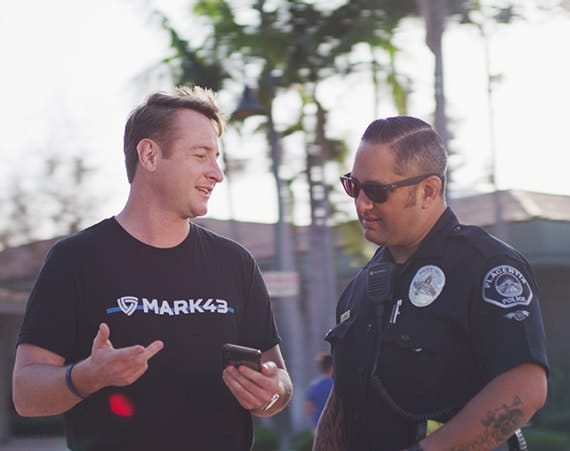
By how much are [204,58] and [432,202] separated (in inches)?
641

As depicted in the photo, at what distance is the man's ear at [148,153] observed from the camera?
12.5 ft

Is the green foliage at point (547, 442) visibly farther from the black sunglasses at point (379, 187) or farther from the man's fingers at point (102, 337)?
the man's fingers at point (102, 337)

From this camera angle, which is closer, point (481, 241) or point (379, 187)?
point (481, 241)

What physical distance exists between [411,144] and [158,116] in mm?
919

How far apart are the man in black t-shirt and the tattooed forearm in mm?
715

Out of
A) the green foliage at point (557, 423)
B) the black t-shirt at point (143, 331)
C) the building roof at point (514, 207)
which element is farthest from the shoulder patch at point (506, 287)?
the building roof at point (514, 207)

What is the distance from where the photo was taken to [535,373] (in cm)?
303

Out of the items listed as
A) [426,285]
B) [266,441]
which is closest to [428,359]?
[426,285]

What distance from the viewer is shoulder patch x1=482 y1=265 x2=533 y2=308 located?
10.1 feet

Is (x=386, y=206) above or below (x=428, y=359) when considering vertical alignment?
above

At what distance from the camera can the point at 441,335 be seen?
10.6 ft

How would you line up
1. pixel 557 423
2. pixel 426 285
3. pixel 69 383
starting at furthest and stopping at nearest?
1. pixel 557 423
2. pixel 69 383
3. pixel 426 285

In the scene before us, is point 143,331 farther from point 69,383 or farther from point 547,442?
point 547,442

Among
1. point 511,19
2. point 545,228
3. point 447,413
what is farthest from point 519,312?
point 545,228
